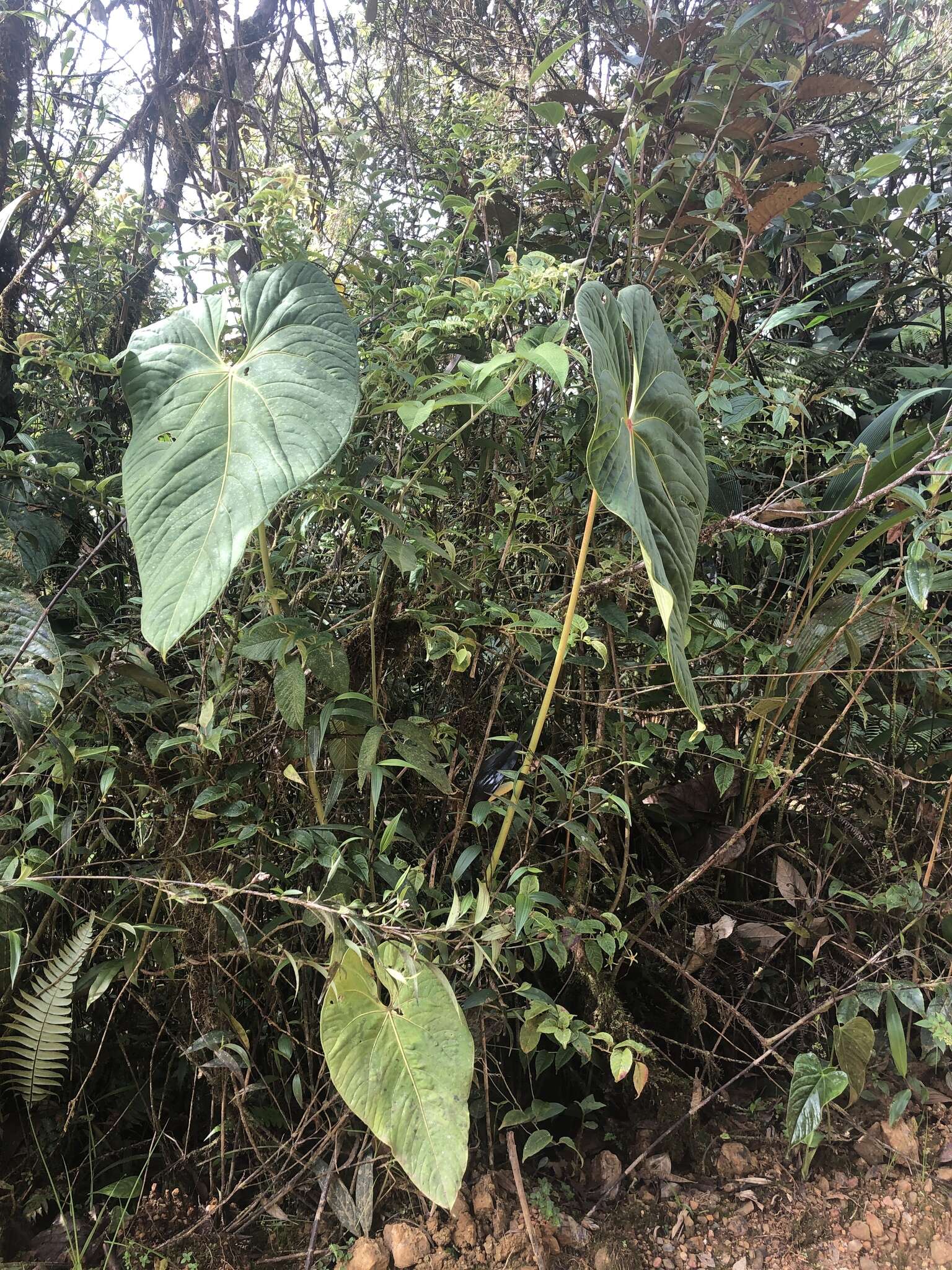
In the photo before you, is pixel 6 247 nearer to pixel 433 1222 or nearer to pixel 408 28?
pixel 408 28

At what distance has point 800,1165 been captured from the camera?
3.79 ft

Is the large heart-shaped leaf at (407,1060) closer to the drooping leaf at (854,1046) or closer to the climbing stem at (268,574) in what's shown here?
the climbing stem at (268,574)

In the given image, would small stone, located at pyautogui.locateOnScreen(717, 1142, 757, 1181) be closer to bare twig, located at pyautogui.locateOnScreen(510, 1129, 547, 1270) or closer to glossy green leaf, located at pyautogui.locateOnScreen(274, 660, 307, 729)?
bare twig, located at pyautogui.locateOnScreen(510, 1129, 547, 1270)

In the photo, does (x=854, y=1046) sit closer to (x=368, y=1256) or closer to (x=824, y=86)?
(x=368, y=1256)

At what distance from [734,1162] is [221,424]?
3.96 feet

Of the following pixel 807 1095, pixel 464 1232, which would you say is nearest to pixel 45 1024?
pixel 464 1232

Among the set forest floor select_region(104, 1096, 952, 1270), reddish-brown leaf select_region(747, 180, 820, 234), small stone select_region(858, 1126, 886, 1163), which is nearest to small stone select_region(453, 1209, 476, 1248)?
forest floor select_region(104, 1096, 952, 1270)

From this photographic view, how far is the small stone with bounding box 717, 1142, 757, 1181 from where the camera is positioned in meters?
1.14

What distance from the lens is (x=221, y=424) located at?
71cm

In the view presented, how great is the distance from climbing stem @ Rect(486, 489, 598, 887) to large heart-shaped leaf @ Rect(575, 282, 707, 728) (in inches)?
2.3

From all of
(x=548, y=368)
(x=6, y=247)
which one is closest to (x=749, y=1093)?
(x=548, y=368)

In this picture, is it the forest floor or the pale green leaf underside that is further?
the forest floor

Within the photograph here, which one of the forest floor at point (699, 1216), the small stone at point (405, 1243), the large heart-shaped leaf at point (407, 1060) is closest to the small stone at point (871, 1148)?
the forest floor at point (699, 1216)

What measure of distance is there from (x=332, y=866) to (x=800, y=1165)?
901mm
